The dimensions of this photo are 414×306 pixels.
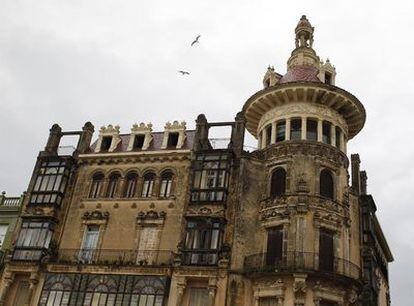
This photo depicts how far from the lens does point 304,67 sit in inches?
1427

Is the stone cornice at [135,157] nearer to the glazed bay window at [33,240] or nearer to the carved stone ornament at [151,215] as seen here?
the carved stone ornament at [151,215]

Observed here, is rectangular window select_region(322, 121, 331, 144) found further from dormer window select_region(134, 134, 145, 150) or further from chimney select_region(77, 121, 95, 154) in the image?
chimney select_region(77, 121, 95, 154)

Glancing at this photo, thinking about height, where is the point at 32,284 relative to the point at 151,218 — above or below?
below

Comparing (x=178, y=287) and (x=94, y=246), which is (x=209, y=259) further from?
(x=94, y=246)

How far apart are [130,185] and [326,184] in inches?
512

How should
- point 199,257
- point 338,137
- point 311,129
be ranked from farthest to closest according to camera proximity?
point 338,137, point 311,129, point 199,257

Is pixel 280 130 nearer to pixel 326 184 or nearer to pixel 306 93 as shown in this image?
pixel 306 93

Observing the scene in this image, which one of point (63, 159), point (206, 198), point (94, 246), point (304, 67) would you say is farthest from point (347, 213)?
point (63, 159)

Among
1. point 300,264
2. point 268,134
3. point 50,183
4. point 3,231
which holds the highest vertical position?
point 268,134

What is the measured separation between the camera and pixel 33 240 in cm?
3334

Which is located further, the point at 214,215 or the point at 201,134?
the point at 201,134

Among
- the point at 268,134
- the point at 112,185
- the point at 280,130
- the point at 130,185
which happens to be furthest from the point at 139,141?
the point at 280,130

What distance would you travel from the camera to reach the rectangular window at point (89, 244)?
105 ft

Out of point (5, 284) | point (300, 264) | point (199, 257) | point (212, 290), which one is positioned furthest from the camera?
point (5, 284)
